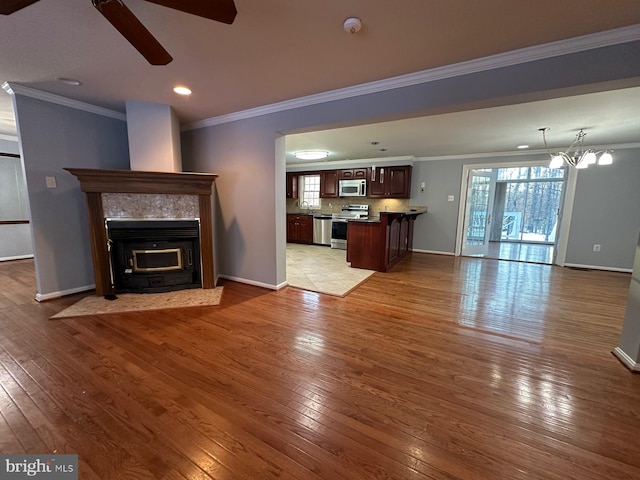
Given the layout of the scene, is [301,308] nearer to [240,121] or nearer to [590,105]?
[240,121]

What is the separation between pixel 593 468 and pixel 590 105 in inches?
139

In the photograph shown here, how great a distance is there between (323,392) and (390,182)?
5629 mm

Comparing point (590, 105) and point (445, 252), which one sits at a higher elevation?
point (590, 105)

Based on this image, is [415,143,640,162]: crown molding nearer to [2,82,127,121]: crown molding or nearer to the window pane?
the window pane

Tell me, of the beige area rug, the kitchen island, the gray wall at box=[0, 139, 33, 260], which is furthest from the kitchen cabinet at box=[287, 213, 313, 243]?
the gray wall at box=[0, 139, 33, 260]

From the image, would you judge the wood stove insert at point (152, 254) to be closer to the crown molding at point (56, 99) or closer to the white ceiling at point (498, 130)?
the crown molding at point (56, 99)

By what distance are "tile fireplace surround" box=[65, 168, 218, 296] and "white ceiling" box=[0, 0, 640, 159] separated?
2.98 ft

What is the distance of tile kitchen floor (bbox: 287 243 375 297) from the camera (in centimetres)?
370

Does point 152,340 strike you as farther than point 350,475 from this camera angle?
Yes

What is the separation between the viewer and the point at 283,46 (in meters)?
1.94

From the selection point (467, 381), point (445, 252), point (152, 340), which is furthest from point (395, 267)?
point (152, 340)

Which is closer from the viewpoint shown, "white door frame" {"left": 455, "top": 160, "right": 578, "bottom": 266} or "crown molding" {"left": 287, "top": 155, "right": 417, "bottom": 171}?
"white door frame" {"left": 455, "top": 160, "right": 578, "bottom": 266}

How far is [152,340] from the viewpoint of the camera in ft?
7.30

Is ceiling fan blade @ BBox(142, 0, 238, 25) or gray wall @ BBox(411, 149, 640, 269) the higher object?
ceiling fan blade @ BBox(142, 0, 238, 25)
